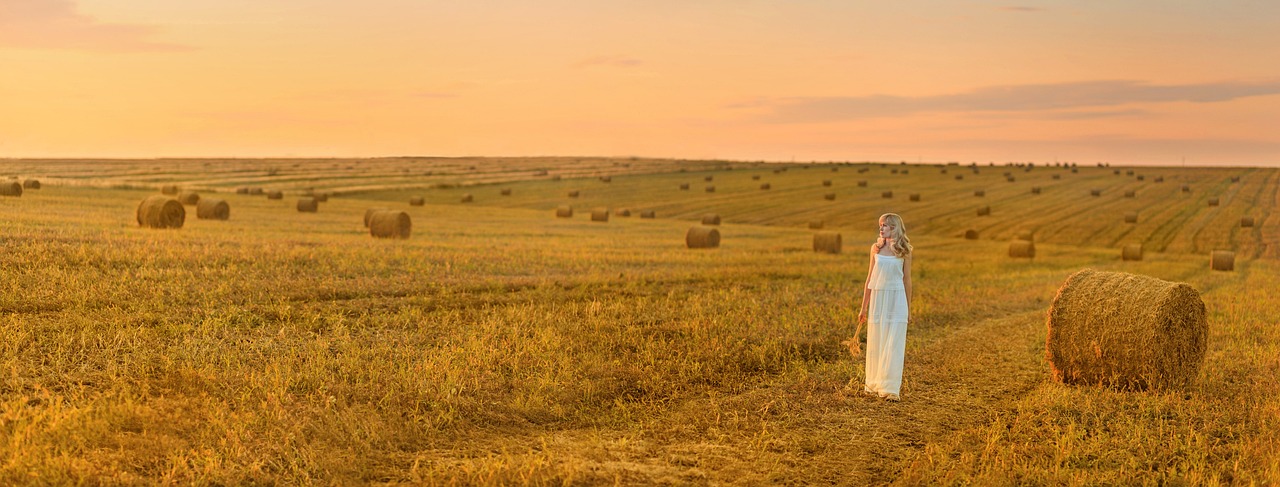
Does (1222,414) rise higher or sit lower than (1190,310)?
lower

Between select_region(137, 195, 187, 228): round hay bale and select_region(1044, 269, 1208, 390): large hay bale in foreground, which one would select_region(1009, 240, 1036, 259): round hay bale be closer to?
select_region(1044, 269, 1208, 390): large hay bale in foreground

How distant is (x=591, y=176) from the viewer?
87.1 m

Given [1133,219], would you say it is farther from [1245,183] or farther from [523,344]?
[523,344]

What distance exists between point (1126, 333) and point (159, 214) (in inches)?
972

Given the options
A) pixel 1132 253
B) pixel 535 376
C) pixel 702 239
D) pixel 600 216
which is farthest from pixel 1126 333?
pixel 600 216

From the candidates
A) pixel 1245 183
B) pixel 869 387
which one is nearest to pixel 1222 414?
pixel 869 387

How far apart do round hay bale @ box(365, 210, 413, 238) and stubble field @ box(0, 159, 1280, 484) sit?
4404 millimetres

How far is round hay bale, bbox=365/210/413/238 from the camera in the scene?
28.6m

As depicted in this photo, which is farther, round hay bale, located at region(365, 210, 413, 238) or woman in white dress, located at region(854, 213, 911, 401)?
round hay bale, located at region(365, 210, 413, 238)

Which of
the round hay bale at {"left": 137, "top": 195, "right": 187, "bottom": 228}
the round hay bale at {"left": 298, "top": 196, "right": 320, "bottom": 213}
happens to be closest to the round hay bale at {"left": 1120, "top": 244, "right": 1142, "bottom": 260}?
the round hay bale at {"left": 137, "top": 195, "right": 187, "bottom": 228}

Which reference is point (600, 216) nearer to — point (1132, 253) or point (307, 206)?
point (307, 206)

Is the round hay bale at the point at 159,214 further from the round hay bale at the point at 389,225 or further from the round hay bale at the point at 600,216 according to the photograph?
the round hay bale at the point at 600,216

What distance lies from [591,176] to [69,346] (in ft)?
254

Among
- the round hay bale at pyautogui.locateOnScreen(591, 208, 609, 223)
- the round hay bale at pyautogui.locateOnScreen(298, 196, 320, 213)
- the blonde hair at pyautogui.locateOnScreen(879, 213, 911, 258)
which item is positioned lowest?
the round hay bale at pyautogui.locateOnScreen(591, 208, 609, 223)
